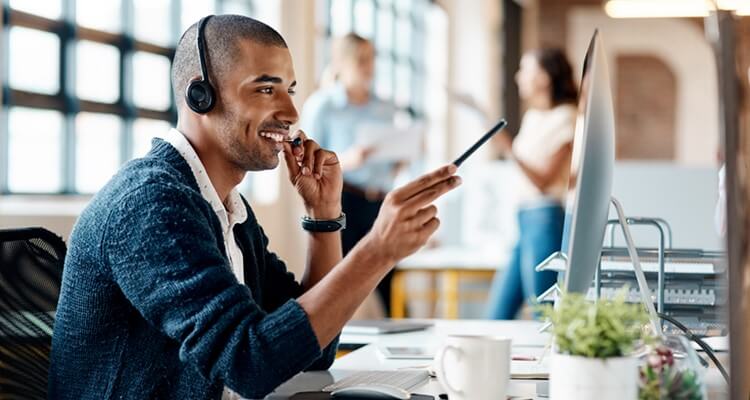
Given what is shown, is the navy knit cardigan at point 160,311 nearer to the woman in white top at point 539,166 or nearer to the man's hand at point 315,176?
the man's hand at point 315,176

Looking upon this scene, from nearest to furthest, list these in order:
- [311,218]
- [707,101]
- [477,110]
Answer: [311,218], [477,110], [707,101]

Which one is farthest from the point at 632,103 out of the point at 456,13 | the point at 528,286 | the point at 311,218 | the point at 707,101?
the point at 311,218

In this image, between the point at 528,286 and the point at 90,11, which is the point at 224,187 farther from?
the point at 90,11

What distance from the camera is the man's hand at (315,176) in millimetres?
1780

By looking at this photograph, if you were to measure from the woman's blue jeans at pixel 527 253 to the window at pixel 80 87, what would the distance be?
1638 millimetres

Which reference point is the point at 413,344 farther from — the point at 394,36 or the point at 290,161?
the point at 394,36

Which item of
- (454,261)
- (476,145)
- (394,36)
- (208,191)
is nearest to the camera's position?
Result: (476,145)

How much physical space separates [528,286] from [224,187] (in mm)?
2653

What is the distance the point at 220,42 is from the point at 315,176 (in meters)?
0.33

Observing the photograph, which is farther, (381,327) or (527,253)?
(527,253)

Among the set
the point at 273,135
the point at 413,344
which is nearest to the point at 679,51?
the point at 413,344

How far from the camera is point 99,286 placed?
1.38 m

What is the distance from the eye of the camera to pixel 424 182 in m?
1.25

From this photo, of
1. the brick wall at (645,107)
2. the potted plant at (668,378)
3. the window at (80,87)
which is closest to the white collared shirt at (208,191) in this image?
the potted plant at (668,378)
